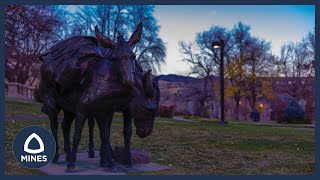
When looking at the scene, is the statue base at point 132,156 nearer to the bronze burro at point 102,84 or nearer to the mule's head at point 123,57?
the bronze burro at point 102,84

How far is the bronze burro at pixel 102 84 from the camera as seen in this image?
725 centimetres

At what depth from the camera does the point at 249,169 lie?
889 centimetres

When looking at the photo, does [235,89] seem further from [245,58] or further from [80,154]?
[80,154]

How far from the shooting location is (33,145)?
6.52 m

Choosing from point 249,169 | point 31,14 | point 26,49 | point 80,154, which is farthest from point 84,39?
point 26,49

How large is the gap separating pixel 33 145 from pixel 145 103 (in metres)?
2.12

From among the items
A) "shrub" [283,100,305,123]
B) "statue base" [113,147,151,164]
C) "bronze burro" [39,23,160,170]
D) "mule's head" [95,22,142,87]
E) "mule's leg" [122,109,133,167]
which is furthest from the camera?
"shrub" [283,100,305,123]

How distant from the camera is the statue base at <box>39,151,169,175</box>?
7.46 m

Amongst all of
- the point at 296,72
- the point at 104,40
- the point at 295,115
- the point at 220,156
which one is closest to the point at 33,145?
the point at 104,40

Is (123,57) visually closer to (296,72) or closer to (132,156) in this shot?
(132,156)

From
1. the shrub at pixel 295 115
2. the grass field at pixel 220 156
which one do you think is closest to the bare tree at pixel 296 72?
the shrub at pixel 295 115

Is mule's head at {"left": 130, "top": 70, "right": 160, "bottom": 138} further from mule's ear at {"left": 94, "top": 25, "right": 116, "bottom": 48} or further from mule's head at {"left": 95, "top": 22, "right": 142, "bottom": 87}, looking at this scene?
mule's ear at {"left": 94, "top": 25, "right": 116, "bottom": 48}

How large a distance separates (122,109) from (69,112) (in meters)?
1.30

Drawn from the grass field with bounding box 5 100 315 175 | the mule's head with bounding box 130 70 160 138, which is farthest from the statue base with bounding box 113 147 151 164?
the mule's head with bounding box 130 70 160 138
